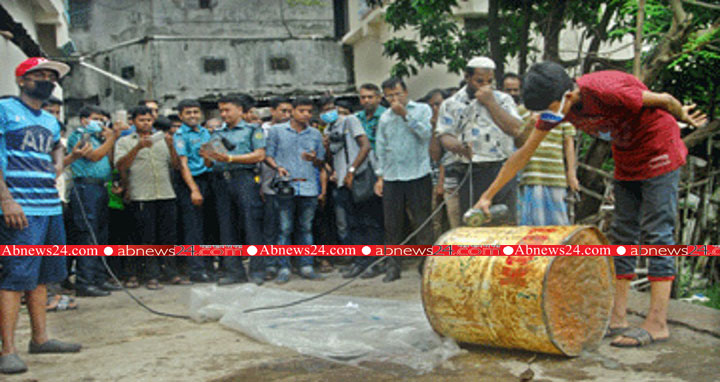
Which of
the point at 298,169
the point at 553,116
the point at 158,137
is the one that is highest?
the point at 553,116

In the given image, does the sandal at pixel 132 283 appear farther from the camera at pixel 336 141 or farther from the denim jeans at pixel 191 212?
the camera at pixel 336 141

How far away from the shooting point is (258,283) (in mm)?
7070

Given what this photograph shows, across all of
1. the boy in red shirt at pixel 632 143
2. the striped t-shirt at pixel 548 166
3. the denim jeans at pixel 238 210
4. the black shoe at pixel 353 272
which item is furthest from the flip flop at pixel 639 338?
the denim jeans at pixel 238 210

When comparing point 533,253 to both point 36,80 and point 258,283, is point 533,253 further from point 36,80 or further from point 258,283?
point 258,283

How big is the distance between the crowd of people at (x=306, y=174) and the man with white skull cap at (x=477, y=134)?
0.01 meters

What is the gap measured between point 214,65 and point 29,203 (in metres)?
19.2

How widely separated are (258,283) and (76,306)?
1763 millimetres

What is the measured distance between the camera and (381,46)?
59.8 feet

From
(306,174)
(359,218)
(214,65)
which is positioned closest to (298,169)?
(306,174)

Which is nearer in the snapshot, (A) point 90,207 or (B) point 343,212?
(A) point 90,207

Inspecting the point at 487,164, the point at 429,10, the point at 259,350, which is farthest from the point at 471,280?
the point at 429,10

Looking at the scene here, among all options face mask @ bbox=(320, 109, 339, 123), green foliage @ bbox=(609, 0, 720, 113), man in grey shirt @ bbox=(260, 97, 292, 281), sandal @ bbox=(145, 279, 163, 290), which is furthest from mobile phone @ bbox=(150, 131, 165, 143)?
green foliage @ bbox=(609, 0, 720, 113)

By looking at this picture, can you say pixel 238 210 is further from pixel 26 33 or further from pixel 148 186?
pixel 26 33

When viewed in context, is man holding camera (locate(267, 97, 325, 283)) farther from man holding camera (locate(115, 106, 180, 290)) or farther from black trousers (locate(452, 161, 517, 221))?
black trousers (locate(452, 161, 517, 221))
